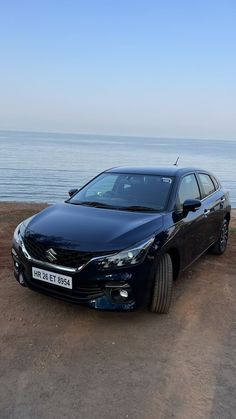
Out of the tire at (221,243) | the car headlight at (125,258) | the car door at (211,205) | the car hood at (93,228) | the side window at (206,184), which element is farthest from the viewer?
the tire at (221,243)

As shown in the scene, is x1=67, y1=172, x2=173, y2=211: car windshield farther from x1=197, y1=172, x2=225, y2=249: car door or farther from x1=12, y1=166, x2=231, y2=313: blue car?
x1=197, y1=172, x2=225, y2=249: car door

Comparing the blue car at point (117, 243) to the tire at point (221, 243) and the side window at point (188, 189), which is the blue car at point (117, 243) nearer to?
the side window at point (188, 189)

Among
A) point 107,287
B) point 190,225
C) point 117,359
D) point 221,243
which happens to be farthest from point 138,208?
point 221,243

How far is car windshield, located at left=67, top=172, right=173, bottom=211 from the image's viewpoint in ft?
15.7

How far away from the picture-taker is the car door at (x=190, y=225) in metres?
4.75

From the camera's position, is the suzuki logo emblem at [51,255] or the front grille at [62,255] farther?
the suzuki logo emblem at [51,255]

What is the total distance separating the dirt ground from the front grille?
693 millimetres

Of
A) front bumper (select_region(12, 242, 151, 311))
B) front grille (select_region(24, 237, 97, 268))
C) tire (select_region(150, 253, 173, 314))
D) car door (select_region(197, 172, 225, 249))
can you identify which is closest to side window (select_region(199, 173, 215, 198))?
car door (select_region(197, 172, 225, 249))

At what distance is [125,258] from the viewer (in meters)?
3.74

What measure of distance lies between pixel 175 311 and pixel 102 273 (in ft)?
4.13

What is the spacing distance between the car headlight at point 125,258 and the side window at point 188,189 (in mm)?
1318

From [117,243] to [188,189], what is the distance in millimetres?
1975

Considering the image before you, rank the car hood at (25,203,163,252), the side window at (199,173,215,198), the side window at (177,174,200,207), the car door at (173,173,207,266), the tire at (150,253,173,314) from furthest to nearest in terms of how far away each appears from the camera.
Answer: the side window at (199,173,215,198)
the side window at (177,174,200,207)
the car door at (173,173,207,266)
the tire at (150,253,173,314)
the car hood at (25,203,163,252)

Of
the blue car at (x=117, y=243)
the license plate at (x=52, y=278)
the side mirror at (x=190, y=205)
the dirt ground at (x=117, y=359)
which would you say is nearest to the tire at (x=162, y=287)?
the blue car at (x=117, y=243)
